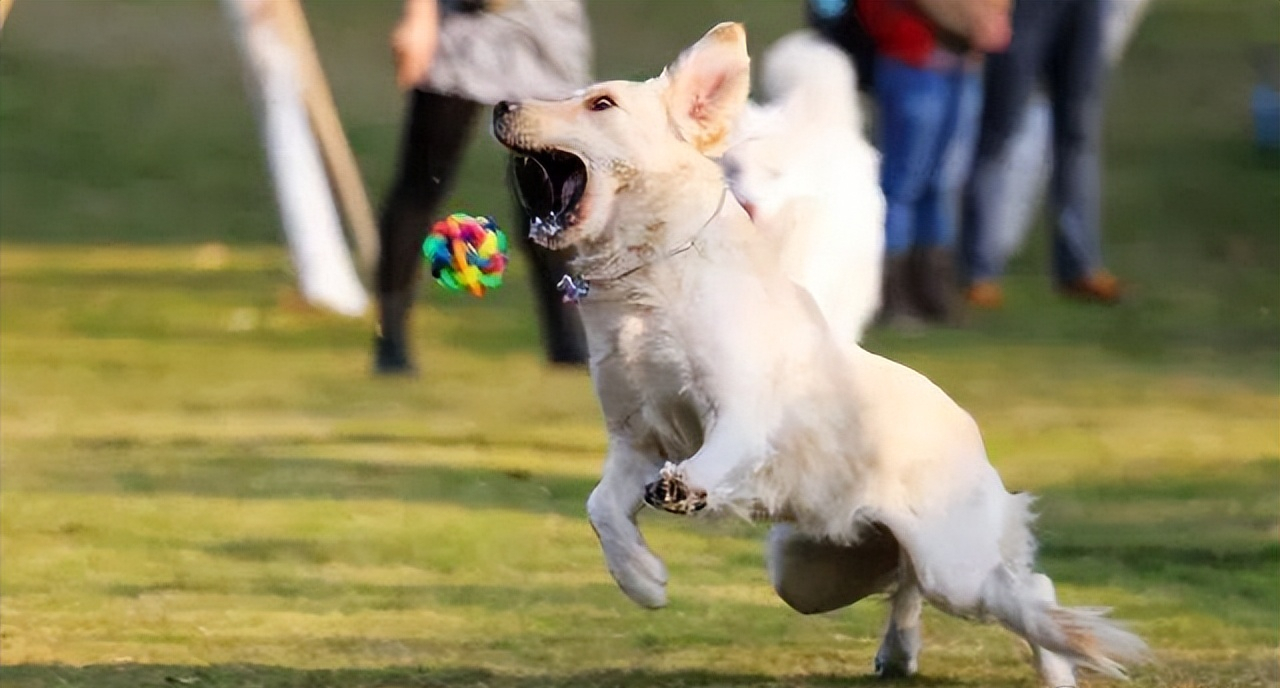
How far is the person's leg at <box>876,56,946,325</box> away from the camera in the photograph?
12.2 meters

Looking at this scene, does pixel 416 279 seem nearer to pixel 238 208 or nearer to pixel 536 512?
pixel 536 512

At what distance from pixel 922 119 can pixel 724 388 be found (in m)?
7.62

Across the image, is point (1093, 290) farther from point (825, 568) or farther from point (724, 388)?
point (724, 388)

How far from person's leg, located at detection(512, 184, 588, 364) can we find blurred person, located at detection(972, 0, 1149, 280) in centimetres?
312

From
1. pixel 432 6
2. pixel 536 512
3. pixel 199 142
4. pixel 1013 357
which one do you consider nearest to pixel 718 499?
pixel 536 512

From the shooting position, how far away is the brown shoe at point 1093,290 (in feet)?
46.4

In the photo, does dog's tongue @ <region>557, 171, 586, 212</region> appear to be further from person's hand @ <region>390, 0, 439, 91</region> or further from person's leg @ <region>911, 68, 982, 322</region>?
person's leg @ <region>911, 68, 982, 322</region>

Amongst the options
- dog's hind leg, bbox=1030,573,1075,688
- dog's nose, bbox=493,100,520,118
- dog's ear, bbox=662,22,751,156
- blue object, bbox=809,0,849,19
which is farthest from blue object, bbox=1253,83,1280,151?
dog's nose, bbox=493,100,520,118

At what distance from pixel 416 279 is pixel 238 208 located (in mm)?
6929

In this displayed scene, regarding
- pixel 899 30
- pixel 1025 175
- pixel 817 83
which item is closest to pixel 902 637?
pixel 817 83

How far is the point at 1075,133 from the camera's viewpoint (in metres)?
13.6

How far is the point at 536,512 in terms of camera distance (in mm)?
8141

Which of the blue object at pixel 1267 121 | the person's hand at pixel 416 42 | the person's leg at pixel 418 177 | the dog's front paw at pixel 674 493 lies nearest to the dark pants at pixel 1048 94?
the person's leg at pixel 418 177

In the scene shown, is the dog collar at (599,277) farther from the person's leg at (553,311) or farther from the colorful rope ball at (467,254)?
the person's leg at (553,311)
